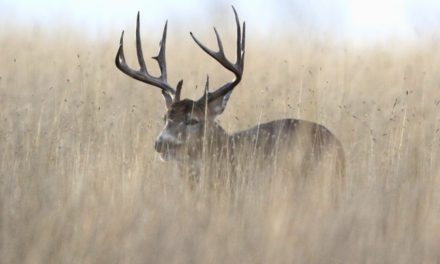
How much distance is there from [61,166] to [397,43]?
7.95 metres

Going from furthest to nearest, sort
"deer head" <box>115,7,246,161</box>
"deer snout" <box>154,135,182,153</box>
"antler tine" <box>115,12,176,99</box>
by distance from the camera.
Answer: "antler tine" <box>115,12,176,99</box> → "deer head" <box>115,7,246,161</box> → "deer snout" <box>154,135,182,153</box>

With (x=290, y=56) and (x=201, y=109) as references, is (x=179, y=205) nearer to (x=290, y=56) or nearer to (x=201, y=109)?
(x=201, y=109)

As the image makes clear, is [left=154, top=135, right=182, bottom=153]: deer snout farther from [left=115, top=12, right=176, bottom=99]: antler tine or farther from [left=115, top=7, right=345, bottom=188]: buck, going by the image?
[left=115, top=12, right=176, bottom=99]: antler tine

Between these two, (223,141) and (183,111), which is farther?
(223,141)

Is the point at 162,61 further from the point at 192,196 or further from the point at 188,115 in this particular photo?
the point at 192,196

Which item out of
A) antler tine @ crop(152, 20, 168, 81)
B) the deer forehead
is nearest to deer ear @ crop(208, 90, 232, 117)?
the deer forehead

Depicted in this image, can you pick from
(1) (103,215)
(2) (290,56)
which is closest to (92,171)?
(1) (103,215)

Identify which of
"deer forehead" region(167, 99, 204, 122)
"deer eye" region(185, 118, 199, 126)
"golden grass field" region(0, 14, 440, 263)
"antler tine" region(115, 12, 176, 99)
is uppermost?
"antler tine" region(115, 12, 176, 99)

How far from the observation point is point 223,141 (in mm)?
5223

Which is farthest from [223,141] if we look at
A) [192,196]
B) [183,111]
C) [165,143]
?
[192,196]

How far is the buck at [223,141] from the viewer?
15.3 ft

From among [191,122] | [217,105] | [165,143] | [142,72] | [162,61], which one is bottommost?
[165,143]

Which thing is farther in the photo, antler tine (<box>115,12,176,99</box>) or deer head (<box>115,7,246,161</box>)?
antler tine (<box>115,12,176,99</box>)

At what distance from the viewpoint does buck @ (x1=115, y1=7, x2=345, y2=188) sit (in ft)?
15.3
